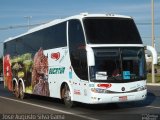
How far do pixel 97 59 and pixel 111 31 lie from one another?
4.35ft

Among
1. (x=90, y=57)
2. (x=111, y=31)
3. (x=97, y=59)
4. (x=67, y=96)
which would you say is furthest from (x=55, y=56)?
(x=90, y=57)

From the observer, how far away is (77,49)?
16031 mm

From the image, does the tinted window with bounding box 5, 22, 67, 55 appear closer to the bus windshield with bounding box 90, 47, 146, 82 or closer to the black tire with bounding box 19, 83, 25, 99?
the black tire with bounding box 19, 83, 25, 99

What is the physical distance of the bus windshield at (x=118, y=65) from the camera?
1522cm

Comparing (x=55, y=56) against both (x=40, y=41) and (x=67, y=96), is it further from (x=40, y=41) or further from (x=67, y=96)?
(x=40, y=41)

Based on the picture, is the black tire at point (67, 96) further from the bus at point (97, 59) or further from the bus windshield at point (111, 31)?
the bus windshield at point (111, 31)

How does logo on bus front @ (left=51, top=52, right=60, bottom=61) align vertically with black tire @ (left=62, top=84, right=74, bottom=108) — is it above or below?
above

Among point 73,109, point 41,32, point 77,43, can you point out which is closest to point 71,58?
point 77,43

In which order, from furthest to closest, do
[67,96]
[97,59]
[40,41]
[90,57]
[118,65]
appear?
1. [40,41]
2. [67,96]
3. [118,65]
4. [97,59]
5. [90,57]

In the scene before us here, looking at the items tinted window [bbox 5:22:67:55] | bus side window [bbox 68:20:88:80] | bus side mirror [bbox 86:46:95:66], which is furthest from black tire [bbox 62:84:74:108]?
bus side mirror [bbox 86:46:95:66]

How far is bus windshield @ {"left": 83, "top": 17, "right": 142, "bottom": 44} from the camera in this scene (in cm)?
1557

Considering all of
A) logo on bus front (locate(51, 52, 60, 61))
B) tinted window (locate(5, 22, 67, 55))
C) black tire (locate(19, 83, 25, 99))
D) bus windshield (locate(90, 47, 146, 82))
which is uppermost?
tinted window (locate(5, 22, 67, 55))

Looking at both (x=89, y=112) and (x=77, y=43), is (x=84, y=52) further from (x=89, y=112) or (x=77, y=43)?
(x=89, y=112)

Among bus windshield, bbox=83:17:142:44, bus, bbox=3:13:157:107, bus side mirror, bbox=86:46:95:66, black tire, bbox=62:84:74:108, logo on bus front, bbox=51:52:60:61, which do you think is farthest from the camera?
logo on bus front, bbox=51:52:60:61
